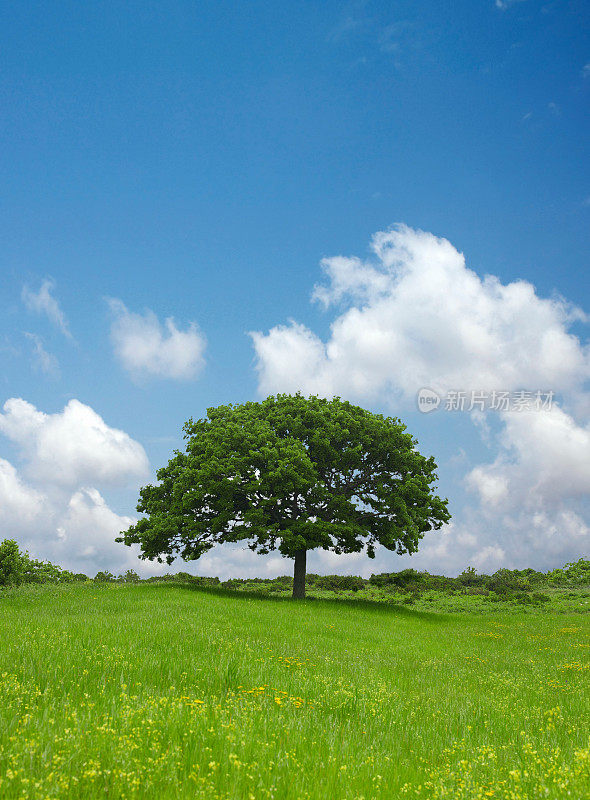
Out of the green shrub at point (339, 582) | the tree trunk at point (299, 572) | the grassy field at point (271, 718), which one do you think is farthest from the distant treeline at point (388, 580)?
the grassy field at point (271, 718)

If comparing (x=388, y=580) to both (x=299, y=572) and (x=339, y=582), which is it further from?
(x=299, y=572)

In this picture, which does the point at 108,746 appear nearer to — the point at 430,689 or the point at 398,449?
the point at 430,689

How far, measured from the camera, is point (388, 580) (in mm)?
53906

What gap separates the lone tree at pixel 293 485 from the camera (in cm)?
3441

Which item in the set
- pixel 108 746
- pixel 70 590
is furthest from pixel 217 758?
pixel 70 590

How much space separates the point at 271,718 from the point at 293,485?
27182 mm

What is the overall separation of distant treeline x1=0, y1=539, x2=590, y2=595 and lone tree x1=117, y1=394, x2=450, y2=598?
8.10 meters

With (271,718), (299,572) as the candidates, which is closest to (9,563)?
(299,572)

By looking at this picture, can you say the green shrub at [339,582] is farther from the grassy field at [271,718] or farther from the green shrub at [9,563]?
the grassy field at [271,718]

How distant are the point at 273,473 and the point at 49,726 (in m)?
27.3

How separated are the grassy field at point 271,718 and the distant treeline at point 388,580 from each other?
29.3 metres

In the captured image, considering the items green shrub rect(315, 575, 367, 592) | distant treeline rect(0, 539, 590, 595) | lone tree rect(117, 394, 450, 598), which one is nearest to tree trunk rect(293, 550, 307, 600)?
lone tree rect(117, 394, 450, 598)

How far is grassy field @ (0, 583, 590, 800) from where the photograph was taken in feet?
15.8

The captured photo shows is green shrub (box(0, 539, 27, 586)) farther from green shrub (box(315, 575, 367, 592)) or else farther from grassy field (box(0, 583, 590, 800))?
green shrub (box(315, 575, 367, 592))
